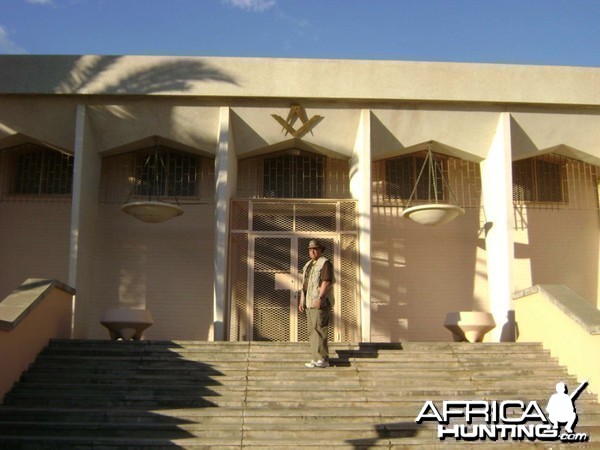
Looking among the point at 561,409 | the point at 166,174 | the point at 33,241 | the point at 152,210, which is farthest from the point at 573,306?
the point at 33,241

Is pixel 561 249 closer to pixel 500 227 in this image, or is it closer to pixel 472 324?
pixel 500 227

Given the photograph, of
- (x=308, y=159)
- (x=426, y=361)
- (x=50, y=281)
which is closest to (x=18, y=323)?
(x=50, y=281)

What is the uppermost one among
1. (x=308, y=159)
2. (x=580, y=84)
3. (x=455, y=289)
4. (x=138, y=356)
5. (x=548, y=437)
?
(x=580, y=84)

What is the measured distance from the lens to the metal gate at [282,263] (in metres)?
12.9

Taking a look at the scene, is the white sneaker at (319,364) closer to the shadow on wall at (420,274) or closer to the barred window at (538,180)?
the shadow on wall at (420,274)

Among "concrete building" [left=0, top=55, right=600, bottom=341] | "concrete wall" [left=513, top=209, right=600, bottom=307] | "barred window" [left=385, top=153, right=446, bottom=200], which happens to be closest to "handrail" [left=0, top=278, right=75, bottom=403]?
"concrete building" [left=0, top=55, right=600, bottom=341]

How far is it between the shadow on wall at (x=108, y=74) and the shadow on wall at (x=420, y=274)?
4.57m

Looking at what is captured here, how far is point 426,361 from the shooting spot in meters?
9.62

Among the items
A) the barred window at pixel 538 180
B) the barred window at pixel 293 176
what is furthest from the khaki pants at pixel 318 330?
the barred window at pixel 538 180

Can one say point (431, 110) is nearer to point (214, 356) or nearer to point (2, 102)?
point (214, 356)

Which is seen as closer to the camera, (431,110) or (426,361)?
(426,361)

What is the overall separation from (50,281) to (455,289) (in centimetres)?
787

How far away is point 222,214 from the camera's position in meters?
12.5

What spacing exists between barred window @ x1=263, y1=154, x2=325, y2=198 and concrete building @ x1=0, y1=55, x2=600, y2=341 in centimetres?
5
